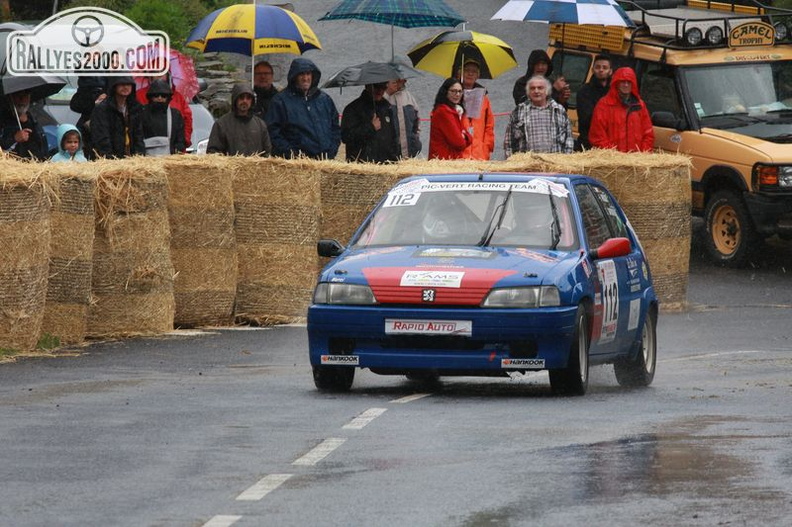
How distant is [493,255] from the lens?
43.0 ft

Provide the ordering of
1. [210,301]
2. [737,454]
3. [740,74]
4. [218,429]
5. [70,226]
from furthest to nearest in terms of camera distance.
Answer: [740,74] → [210,301] → [70,226] → [218,429] → [737,454]

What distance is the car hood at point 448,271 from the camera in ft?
41.2

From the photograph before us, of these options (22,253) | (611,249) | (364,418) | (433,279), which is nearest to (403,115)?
(22,253)

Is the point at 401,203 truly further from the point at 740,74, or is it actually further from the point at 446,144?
the point at 740,74

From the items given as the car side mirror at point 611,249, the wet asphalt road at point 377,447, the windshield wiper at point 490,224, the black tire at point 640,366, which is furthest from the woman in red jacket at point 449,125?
the car side mirror at point 611,249

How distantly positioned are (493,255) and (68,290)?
470 cm

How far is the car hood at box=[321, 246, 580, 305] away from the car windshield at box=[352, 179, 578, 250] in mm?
282

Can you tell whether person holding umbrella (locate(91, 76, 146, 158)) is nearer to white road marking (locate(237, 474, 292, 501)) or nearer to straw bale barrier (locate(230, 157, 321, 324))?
straw bale barrier (locate(230, 157, 321, 324))

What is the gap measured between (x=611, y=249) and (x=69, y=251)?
506cm

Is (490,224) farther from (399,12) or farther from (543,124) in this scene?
(399,12)

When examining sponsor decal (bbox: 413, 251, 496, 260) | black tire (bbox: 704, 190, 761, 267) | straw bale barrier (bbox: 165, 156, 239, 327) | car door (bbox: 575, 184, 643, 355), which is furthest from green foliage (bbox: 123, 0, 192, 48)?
sponsor decal (bbox: 413, 251, 496, 260)

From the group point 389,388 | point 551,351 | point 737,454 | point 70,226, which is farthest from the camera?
point 70,226

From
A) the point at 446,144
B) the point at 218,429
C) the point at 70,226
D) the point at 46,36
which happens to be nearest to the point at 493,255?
the point at 218,429

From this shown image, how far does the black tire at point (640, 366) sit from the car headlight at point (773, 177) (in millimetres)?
8528
